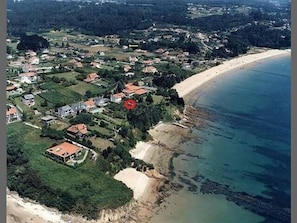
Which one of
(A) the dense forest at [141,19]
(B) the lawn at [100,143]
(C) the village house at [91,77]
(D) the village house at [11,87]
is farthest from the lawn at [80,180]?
(A) the dense forest at [141,19]

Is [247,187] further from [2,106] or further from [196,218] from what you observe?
[2,106]

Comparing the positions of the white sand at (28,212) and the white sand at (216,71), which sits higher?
the white sand at (216,71)

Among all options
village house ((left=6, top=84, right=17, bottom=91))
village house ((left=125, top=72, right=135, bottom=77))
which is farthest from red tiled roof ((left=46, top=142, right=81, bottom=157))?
village house ((left=125, top=72, right=135, bottom=77))

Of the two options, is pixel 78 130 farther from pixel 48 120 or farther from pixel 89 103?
pixel 89 103

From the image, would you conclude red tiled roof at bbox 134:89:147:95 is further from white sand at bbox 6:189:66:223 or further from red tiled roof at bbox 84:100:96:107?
white sand at bbox 6:189:66:223

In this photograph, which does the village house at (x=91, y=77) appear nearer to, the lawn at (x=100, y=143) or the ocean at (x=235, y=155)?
the ocean at (x=235, y=155)

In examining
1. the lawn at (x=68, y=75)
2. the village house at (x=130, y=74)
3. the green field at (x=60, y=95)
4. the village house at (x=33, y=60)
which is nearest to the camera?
the green field at (x=60, y=95)
